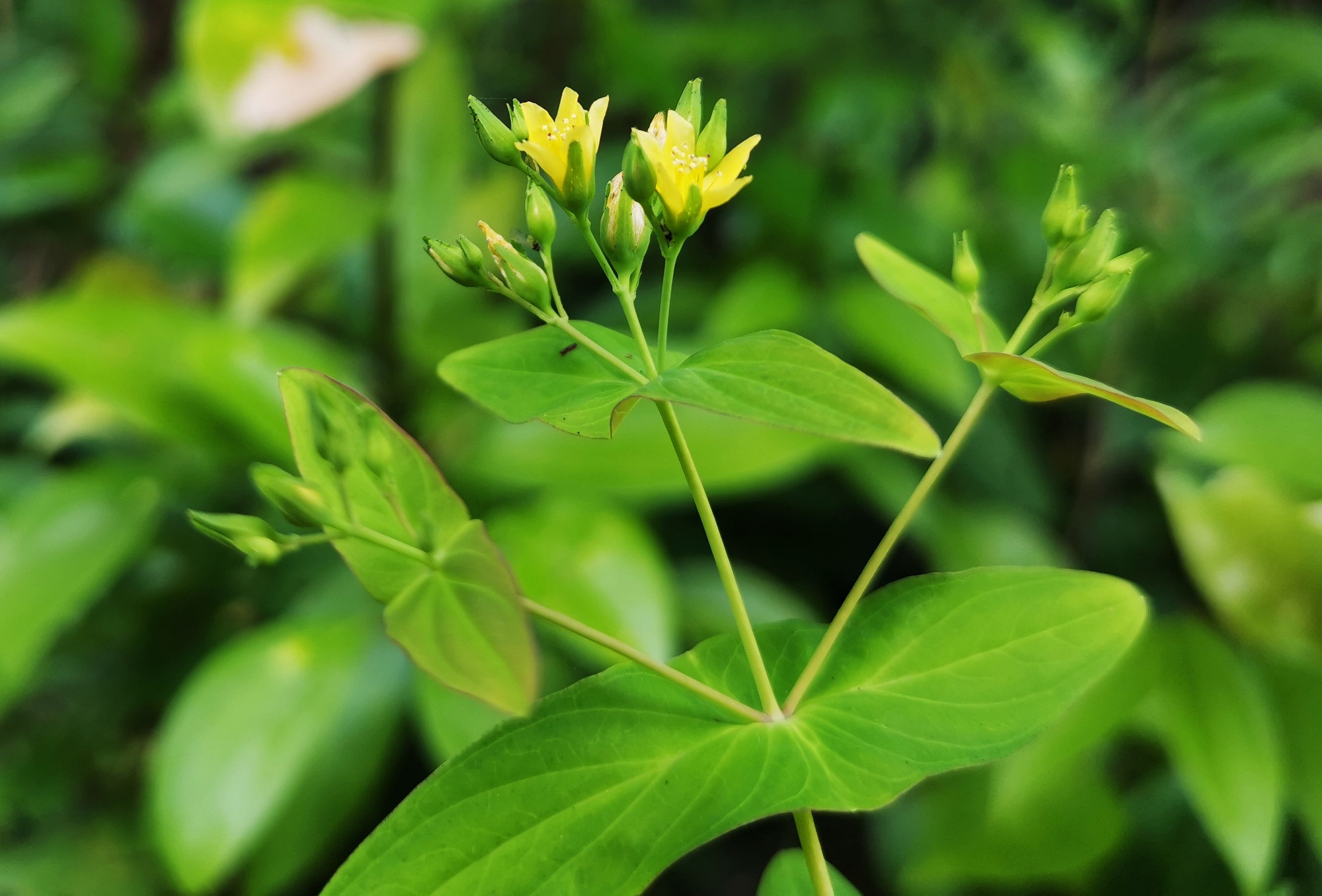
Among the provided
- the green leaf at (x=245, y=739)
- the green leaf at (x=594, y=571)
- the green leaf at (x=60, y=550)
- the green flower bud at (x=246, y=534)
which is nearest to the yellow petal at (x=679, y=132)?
the green flower bud at (x=246, y=534)

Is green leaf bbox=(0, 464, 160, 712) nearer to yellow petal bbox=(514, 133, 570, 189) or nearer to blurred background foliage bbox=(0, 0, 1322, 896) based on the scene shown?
blurred background foliage bbox=(0, 0, 1322, 896)

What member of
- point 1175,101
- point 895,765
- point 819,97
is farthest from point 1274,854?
point 1175,101

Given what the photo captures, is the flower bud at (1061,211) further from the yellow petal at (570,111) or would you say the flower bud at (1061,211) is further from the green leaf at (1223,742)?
the green leaf at (1223,742)

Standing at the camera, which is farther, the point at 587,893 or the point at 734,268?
the point at 734,268

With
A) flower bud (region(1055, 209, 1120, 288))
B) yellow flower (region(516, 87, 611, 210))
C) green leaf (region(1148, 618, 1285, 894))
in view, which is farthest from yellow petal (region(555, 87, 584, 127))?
green leaf (region(1148, 618, 1285, 894))

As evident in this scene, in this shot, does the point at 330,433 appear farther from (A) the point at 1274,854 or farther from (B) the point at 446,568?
(A) the point at 1274,854

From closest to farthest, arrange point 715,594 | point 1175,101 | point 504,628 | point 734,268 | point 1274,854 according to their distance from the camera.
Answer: point 504,628, point 1274,854, point 715,594, point 734,268, point 1175,101
